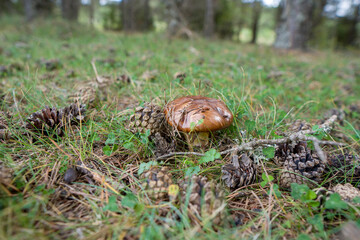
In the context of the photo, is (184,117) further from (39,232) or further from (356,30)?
(356,30)

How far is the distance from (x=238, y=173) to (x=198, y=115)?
1.56 feet

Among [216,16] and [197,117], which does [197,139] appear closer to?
[197,117]

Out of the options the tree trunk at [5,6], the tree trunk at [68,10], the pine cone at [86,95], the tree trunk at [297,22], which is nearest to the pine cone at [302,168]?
the pine cone at [86,95]

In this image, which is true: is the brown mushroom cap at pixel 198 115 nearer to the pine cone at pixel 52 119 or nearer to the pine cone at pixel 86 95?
the pine cone at pixel 52 119

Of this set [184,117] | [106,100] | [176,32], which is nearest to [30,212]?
[184,117]

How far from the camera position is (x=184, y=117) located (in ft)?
5.08

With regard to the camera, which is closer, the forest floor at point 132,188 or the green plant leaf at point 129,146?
the forest floor at point 132,188

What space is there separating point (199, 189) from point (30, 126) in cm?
143

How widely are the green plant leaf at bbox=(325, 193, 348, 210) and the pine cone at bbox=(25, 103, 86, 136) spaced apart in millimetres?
1819

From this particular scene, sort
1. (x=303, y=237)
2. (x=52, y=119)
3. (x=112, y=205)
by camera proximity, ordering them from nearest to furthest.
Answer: (x=303, y=237) < (x=112, y=205) < (x=52, y=119)

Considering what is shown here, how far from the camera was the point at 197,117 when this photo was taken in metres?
1.51

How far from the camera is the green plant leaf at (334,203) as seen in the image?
1.12 m

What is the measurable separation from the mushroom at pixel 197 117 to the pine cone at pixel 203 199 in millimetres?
409

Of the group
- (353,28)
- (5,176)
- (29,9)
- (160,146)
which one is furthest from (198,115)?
(353,28)
